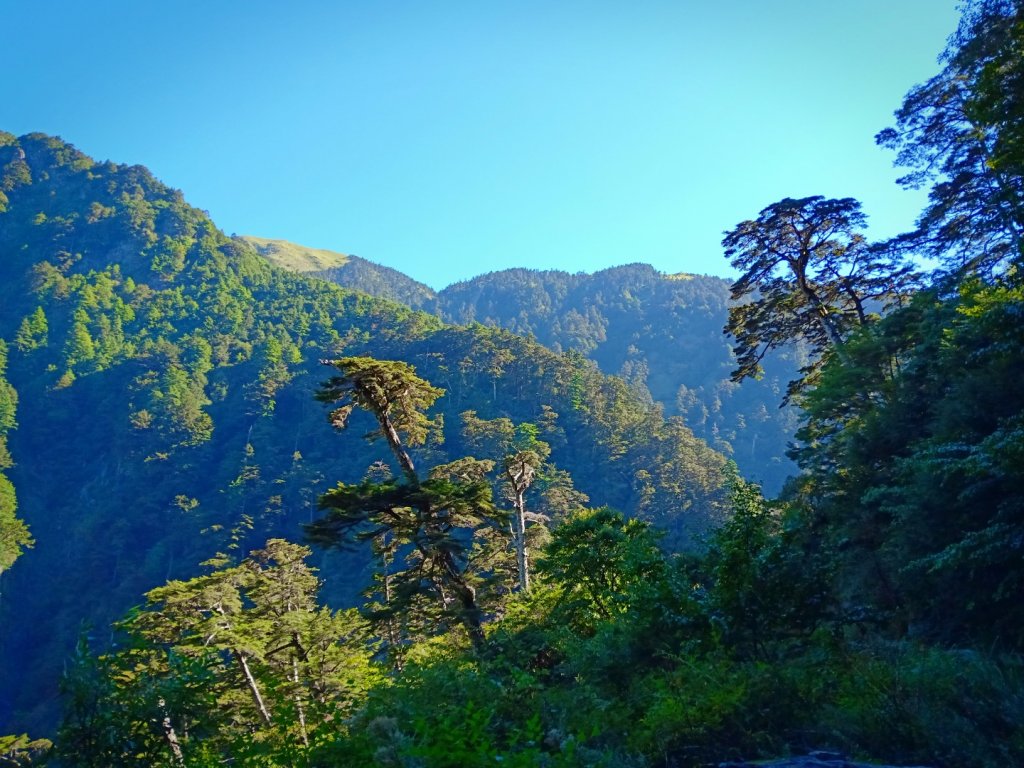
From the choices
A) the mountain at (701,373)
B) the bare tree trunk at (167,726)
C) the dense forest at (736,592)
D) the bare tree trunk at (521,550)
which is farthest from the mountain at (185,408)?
the bare tree trunk at (167,726)

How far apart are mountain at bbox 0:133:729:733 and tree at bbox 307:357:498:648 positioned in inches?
→ 1497

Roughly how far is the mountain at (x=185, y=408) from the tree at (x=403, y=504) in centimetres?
3801

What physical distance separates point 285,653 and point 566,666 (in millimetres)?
15556

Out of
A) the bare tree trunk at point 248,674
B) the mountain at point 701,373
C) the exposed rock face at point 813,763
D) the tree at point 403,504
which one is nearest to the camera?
the exposed rock face at point 813,763

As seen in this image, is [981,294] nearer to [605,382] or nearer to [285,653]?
[285,653]

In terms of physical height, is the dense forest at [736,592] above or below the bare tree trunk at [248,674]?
above

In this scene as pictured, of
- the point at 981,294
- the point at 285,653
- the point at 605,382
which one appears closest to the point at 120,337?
the point at 605,382

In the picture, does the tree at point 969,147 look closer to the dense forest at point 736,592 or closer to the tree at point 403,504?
the dense forest at point 736,592

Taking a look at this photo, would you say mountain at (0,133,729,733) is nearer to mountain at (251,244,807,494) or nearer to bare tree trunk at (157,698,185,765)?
mountain at (251,244,807,494)

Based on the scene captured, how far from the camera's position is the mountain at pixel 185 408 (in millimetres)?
77688

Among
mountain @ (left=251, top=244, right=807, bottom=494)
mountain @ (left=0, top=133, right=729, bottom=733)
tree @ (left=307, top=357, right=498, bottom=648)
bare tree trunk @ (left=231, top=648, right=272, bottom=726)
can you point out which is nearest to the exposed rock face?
tree @ (left=307, top=357, right=498, bottom=648)

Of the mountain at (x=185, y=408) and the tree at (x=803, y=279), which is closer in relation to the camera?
the tree at (x=803, y=279)

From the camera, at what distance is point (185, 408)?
10675 cm

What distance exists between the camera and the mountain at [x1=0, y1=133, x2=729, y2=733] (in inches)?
3059
